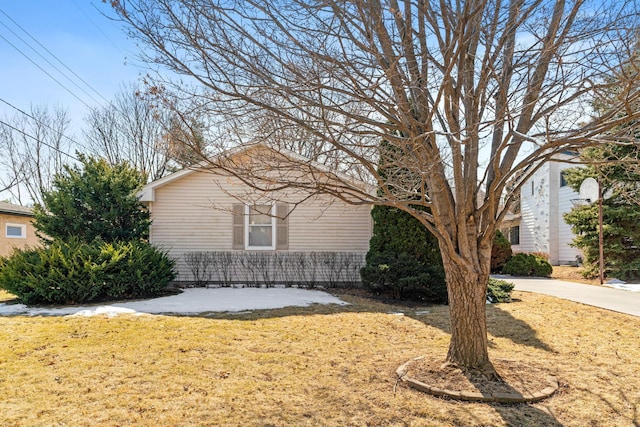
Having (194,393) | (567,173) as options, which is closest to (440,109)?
→ (194,393)

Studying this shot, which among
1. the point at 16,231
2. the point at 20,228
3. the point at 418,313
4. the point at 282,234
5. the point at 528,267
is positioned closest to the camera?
the point at 418,313

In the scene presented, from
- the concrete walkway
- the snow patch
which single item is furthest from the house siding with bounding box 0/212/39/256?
the concrete walkway

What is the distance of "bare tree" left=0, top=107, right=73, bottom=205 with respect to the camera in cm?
2425

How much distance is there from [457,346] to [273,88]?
10.2 ft

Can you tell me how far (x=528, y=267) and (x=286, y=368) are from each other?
13.9 m

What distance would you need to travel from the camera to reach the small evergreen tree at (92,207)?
38.9 feet

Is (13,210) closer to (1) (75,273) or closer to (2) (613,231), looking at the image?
(1) (75,273)

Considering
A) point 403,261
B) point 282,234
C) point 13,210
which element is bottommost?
point 403,261

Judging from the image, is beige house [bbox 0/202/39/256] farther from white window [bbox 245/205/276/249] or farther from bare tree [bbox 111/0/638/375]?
bare tree [bbox 111/0/638/375]

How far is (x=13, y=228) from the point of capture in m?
19.2

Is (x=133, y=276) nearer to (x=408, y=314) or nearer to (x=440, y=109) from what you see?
(x=408, y=314)

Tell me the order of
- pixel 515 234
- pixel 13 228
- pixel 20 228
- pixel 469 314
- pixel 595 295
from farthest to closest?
pixel 515 234 < pixel 20 228 < pixel 13 228 < pixel 595 295 < pixel 469 314

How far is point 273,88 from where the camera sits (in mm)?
4043

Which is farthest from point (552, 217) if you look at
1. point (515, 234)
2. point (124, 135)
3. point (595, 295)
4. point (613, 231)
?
point (124, 135)
